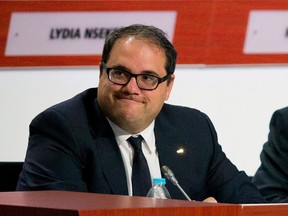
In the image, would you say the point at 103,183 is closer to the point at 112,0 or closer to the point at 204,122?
the point at 204,122

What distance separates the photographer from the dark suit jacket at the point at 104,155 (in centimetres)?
338

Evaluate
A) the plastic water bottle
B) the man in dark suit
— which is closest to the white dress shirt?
the man in dark suit

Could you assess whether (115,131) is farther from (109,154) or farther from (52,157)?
(52,157)

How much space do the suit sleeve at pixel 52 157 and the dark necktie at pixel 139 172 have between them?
0.23 meters

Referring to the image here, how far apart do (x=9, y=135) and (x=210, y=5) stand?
52.9 inches

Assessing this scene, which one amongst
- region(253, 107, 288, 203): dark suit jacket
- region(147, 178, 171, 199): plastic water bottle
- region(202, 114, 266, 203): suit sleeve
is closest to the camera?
region(147, 178, 171, 199): plastic water bottle

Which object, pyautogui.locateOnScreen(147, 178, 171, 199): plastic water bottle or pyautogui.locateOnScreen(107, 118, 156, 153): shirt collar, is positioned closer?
pyautogui.locateOnScreen(147, 178, 171, 199): plastic water bottle

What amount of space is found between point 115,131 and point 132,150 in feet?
0.34

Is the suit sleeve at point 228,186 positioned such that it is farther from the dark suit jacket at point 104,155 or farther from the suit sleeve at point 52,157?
the suit sleeve at point 52,157

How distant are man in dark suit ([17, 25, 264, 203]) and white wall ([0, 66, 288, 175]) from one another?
113cm

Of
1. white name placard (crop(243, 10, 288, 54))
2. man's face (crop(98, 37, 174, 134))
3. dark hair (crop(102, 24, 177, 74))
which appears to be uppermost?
white name placard (crop(243, 10, 288, 54))

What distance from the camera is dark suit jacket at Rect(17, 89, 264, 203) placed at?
11.1ft

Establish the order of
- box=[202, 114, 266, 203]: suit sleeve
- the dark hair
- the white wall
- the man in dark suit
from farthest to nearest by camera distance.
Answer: the white wall < box=[202, 114, 266, 203]: suit sleeve < the dark hair < the man in dark suit

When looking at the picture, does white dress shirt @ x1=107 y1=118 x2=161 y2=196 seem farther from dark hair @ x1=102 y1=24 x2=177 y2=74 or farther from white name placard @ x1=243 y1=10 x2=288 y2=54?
white name placard @ x1=243 y1=10 x2=288 y2=54
